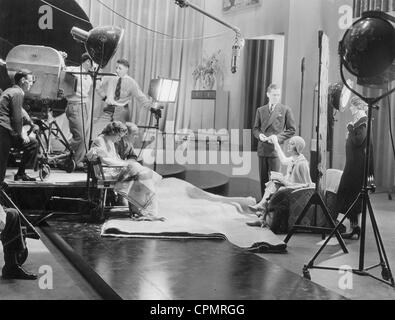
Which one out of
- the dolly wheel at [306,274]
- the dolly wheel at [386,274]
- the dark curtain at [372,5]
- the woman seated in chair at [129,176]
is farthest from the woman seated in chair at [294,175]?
the dolly wheel at [386,274]

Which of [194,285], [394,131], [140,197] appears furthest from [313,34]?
[194,285]

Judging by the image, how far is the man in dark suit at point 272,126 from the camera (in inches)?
230

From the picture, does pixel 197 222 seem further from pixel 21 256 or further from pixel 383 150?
pixel 383 150

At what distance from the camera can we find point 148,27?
8.37 meters

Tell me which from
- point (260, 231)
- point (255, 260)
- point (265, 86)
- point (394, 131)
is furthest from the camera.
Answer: point (394, 131)

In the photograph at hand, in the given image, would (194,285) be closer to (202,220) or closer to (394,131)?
(202,220)

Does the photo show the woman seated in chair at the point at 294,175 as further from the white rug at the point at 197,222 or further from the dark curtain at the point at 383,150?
the dark curtain at the point at 383,150

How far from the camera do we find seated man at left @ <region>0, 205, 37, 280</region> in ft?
10.8

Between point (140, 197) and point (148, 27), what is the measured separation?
410 centimetres

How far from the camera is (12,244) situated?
3354 mm

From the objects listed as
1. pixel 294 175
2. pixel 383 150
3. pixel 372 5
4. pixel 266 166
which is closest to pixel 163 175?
pixel 266 166

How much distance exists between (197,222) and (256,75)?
295cm

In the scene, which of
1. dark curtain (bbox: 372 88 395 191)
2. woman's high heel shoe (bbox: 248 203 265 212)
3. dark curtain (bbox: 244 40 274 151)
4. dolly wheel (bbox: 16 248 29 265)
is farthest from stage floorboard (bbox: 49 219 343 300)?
dark curtain (bbox: 372 88 395 191)

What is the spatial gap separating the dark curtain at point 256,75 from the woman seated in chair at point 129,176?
2714mm
